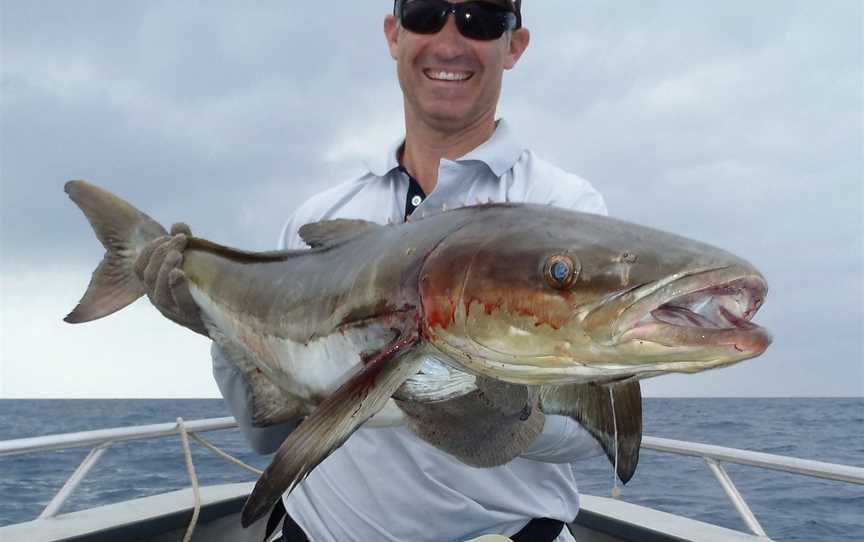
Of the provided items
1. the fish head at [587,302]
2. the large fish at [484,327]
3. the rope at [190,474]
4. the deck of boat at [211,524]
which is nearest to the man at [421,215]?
the large fish at [484,327]

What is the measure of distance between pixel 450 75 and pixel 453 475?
1.66 meters

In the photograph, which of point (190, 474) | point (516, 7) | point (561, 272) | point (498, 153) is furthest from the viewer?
point (190, 474)

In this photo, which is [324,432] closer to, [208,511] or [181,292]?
[181,292]

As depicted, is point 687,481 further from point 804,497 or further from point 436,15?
point 436,15

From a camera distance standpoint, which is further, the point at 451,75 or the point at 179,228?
the point at 179,228

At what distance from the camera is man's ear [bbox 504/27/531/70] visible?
3.32 meters

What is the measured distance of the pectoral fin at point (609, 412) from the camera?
2023mm

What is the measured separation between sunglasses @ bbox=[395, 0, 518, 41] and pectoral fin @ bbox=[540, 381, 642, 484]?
167cm

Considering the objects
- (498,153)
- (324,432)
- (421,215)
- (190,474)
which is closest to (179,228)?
(421,215)

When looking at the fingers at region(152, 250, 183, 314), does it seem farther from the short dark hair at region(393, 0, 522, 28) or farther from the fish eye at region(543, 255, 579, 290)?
the fish eye at region(543, 255, 579, 290)

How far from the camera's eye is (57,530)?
4344 millimetres

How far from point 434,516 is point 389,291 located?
930mm

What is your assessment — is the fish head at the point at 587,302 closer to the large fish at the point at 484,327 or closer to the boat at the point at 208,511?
the large fish at the point at 484,327

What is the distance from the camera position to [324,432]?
173 centimetres
